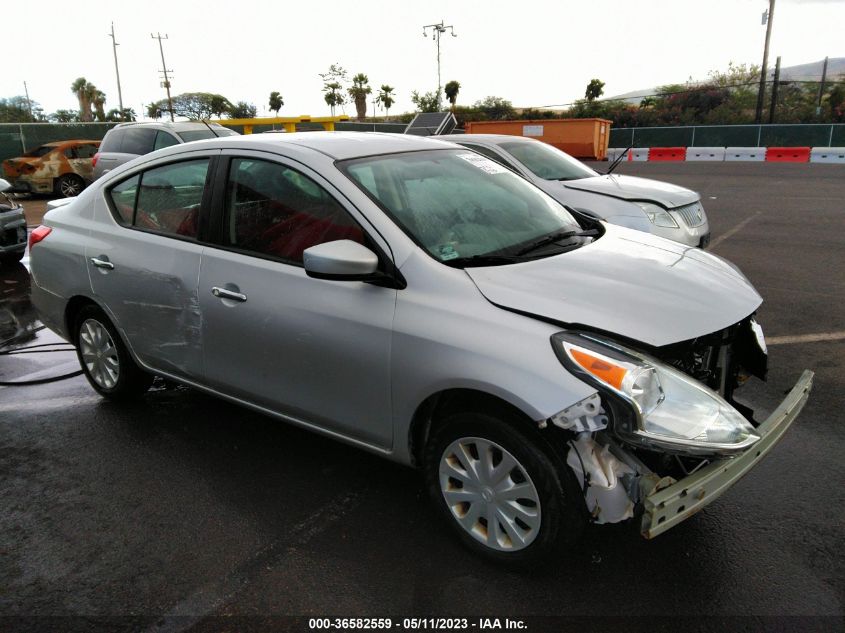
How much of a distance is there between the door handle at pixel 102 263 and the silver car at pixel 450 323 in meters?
0.01

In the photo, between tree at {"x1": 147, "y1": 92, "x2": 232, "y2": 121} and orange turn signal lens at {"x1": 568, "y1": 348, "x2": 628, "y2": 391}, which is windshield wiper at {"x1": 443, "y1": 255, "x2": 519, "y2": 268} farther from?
tree at {"x1": 147, "y1": 92, "x2": 232, "y2": 121}

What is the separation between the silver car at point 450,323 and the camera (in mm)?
2395

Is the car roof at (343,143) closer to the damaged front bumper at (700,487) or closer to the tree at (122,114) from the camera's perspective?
the damaged front bumper at (700,487)

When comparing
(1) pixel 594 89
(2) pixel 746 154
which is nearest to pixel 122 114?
(1) pixel 594 89

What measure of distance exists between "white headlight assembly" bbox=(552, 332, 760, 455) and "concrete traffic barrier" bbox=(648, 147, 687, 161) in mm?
27139

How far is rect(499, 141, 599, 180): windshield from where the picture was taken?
308 inches

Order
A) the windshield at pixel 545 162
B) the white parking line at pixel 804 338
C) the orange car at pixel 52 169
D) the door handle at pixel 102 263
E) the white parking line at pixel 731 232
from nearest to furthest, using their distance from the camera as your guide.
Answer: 1. the door handle at pixel 102 263
2. the white parking line at pixel 804 338
3. the windshield at pixel 545 162
4. the white parking line at pixel 731 232
5. the orange car at pixel 52 169

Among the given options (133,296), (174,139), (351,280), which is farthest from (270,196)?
(174,139)

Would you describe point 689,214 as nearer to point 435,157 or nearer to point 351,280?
point 435,157

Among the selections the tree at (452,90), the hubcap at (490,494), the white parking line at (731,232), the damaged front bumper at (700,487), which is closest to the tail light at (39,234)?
the hubcap at (490,494)

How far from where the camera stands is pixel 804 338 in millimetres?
5238

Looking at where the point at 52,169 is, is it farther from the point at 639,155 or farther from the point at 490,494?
the point at 639,155

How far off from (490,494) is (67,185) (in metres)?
17.1

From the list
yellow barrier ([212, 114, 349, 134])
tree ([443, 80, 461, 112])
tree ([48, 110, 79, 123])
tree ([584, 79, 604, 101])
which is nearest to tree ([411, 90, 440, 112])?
tree ([443, 80, 461, 112])
